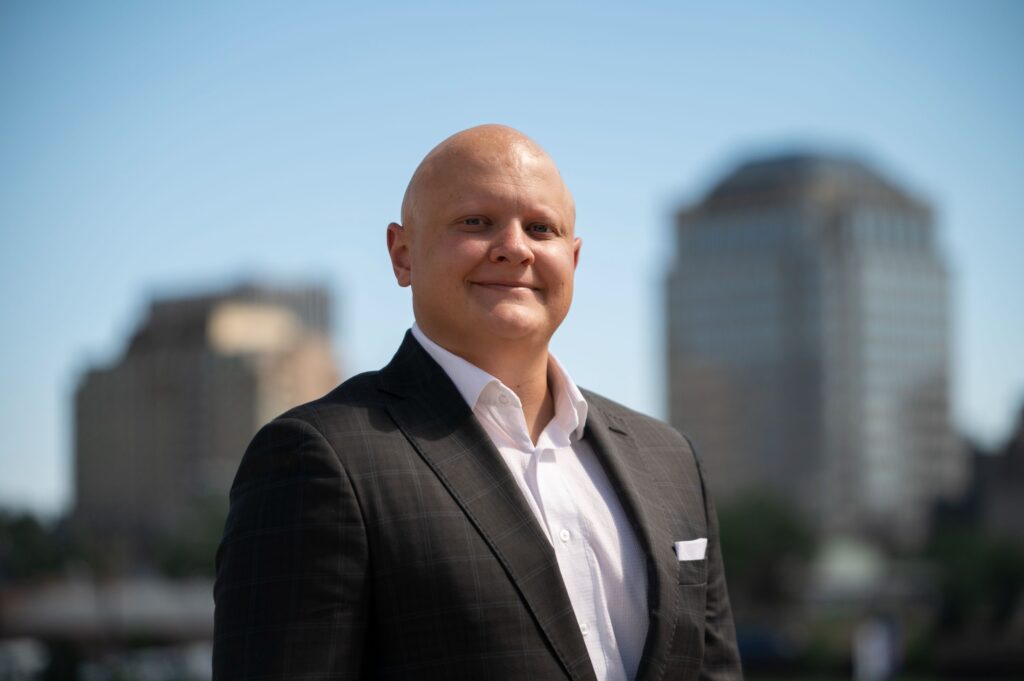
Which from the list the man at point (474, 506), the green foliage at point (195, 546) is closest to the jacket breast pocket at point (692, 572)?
the man at point (474, 506)

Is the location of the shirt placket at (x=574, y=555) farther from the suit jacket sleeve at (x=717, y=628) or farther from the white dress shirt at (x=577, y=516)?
the suit jacket sleeve at (x=717, y=628)

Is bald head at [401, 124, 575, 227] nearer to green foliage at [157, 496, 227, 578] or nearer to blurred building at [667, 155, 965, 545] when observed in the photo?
green foliage at [157, 496, 227, 578]

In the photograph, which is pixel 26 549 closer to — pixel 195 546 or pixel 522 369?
pixel 195 546

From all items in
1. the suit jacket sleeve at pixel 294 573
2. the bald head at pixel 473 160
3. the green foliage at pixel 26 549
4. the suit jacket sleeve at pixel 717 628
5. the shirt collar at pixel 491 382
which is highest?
the bald head at pixel 473 160

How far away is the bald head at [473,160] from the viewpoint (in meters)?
3.54

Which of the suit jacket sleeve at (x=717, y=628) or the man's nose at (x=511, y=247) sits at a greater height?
the man's nose at (x=511, y=247)

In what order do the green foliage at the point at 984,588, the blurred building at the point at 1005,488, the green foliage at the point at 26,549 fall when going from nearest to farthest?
the green foliage at the point at 984,588
the green foliage at the point at 26,549
the blurred building at the point at 1005,488

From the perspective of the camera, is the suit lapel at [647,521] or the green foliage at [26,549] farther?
the green foliage at [26,549]

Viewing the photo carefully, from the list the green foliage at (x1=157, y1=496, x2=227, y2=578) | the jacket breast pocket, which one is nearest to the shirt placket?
the jacket breast pocket

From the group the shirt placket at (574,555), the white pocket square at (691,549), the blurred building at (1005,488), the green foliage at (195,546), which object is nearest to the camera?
the shirt placket at (574,555)

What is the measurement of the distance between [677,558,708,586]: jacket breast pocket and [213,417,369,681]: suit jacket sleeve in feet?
2.56

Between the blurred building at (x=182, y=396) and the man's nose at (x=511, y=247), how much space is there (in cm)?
11687

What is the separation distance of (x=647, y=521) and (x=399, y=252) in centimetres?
86

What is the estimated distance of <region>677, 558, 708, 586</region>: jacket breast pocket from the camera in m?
3.60
